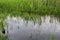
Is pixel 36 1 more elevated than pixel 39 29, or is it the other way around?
pixel 36 1

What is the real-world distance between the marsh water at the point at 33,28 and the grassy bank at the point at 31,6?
1.85ft

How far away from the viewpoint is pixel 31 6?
12445 millimetres

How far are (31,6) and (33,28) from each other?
2672mm

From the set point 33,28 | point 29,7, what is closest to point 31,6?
point 29,7

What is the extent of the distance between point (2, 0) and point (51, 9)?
3.08 metres

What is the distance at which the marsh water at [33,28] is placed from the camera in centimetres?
905

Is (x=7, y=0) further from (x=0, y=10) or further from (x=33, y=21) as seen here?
(x=33, y=21)

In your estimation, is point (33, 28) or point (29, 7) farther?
point (29, 7)

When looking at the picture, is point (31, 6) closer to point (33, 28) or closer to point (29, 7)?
point (29, 7)

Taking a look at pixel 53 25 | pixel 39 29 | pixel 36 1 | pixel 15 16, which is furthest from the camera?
pixel 36 1

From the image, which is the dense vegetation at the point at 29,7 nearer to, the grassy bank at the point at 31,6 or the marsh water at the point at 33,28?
the grassy bank at the point at 31,6

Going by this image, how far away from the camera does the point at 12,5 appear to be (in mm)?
12688

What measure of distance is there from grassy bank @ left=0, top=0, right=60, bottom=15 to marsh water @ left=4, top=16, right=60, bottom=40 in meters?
0.56

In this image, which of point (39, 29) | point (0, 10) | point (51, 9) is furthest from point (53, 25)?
point (0, 10)
